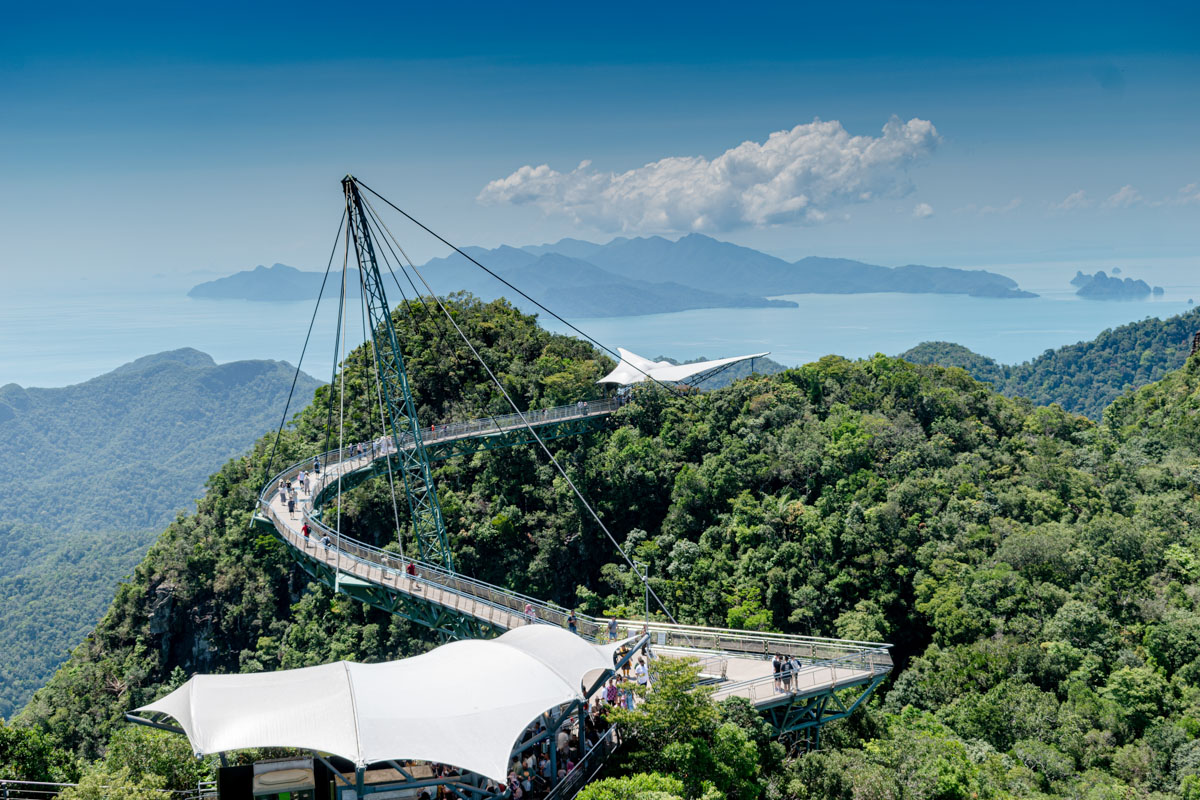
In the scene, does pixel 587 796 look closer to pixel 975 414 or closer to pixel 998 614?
pixel 998 614

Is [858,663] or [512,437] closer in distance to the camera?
[858,663]

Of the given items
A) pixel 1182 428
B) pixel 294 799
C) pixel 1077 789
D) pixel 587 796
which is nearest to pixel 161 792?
pixel 294 799

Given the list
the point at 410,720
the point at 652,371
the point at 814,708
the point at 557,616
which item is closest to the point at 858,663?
the point at 814,708

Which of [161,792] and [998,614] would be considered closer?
[161,792]

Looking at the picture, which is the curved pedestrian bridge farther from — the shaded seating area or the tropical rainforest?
the shaded seating area

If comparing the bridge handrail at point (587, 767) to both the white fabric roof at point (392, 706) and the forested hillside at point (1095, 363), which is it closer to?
the white fabric roof at point (392, 706)

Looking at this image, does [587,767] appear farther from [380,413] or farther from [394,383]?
[380,413]

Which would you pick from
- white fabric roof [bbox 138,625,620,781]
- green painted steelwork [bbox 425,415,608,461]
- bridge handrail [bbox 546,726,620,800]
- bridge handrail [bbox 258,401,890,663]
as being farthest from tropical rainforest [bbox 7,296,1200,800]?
bridge handrail [bbox 258,401,890,663]

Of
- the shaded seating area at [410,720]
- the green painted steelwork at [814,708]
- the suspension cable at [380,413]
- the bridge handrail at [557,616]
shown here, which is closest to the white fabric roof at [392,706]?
the shaded seating area at [410,720]
